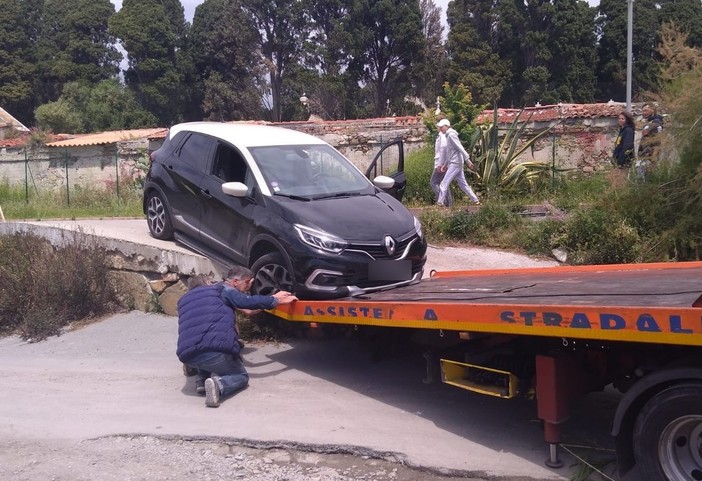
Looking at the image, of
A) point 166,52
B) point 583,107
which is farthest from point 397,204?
point 166,52

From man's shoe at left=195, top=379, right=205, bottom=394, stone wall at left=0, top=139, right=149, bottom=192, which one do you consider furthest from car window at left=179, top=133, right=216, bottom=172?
stone wall at left=0, top=139, right=149, bottom=192

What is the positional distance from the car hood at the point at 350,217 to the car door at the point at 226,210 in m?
0.54

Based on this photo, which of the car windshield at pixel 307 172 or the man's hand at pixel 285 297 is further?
the car windshield at pixel 307 172

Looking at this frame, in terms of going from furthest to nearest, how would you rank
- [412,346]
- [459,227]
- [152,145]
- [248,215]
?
[152,145] < [459,227] < [248,215] < [412,346]

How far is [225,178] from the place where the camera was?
27.3ft

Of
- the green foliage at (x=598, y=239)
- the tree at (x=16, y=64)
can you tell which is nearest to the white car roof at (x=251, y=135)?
the green foliage at (x=598, y=239)

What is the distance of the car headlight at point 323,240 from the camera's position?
22.5ft

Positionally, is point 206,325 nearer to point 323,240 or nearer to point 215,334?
point 215,334

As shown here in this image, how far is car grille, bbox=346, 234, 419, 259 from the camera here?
6926mm

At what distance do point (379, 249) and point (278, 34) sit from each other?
4320cm

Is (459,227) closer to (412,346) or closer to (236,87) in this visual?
(412,346)

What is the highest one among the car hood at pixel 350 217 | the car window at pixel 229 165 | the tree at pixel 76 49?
the tree at pixel 76 49

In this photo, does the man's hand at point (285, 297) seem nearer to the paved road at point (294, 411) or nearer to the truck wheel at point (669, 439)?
the paved road at point (294, 411)

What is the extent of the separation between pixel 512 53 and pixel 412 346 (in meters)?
A: 36.8
